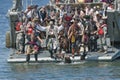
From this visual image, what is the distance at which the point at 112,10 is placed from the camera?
3753 cm

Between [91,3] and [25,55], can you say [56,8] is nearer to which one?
[91,3]

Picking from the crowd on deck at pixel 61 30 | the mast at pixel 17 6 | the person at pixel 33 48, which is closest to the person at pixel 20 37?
the crowd on deck at pixel 61 30

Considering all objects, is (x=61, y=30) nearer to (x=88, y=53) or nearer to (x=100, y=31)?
(x=88, y=53)

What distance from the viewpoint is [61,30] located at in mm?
35438

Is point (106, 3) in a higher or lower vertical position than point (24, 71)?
higher

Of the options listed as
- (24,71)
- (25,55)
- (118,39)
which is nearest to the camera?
(24,71)

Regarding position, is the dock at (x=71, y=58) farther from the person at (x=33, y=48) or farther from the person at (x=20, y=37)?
the person at (x=20, y=37)

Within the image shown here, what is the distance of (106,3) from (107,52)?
14.7ft

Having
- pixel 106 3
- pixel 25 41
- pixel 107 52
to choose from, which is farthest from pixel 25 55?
pixel 106 3

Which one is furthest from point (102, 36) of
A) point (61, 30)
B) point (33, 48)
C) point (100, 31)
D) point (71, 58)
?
point (33, 48)

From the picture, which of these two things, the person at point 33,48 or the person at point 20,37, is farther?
the person at point 20,37

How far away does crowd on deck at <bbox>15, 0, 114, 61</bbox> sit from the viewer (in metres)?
35.1

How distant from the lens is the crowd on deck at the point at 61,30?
3509 centimetres

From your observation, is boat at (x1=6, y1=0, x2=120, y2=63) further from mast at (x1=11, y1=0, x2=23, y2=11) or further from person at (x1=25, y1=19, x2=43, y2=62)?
person at (x1=25, y1=19, x2=43, y2=62)
